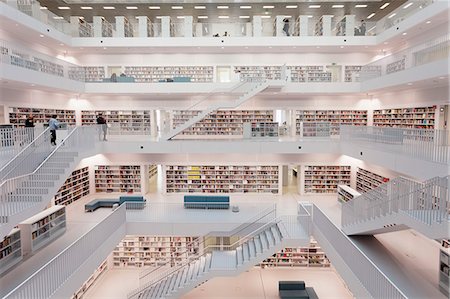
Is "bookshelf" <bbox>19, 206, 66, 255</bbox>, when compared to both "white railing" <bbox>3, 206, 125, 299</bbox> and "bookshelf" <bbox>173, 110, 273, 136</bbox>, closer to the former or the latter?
"white railing" <bbox>3, 206, 125, 299</bbox>

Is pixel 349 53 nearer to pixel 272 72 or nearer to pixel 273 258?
pixel 272 72

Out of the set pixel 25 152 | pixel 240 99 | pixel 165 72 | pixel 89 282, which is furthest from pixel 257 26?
pixel 89 282

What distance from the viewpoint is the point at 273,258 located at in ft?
37.0

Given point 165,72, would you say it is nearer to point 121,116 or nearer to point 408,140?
point 121,116

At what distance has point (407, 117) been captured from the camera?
11.6 metres

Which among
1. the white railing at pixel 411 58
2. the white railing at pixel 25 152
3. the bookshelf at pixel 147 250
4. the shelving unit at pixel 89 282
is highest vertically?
the white railing at pixel 411 58

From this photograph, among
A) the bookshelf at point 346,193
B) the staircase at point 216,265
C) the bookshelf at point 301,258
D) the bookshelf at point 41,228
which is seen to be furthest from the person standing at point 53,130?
the bookshelf at point 346,193

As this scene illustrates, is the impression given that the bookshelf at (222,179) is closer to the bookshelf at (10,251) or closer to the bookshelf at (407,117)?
the bookshelf at (407,117)

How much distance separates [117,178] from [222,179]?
4.91 metres

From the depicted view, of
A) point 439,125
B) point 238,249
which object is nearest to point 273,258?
point 238,249

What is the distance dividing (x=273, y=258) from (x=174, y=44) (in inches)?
392

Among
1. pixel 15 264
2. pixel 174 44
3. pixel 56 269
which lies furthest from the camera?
pixel 174 44

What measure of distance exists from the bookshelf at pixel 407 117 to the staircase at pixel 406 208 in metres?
5.02

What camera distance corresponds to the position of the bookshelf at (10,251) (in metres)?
7.12
